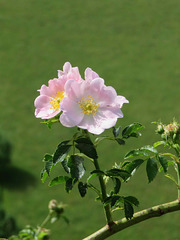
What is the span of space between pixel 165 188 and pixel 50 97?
301cm

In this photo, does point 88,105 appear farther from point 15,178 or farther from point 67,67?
point 15,178

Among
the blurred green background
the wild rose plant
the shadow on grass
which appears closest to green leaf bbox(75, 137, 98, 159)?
the wild rose plant

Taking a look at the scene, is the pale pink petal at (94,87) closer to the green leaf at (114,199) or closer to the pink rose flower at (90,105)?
the pink rose flower at (90,105)

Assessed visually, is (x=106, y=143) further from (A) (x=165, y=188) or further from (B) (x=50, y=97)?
(B) (x=50, y=97)

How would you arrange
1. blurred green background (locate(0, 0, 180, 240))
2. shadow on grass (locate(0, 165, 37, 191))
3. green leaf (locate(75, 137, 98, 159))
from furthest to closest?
shadow on grass (locate(0, 165, 37, 191)) < blurred green background (locate(0, 0, 180, 240)) < green leaf (locate(75, 137, 98, 159))

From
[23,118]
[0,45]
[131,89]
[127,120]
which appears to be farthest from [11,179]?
[0,45]

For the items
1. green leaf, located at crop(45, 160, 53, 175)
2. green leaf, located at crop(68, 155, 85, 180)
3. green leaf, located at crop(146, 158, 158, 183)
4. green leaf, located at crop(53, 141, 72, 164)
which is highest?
green leaf, located at crop(53, 141, 72, 164)

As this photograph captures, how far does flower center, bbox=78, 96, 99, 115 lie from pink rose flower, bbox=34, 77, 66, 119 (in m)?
0.03

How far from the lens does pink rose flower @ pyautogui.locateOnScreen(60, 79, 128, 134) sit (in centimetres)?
51

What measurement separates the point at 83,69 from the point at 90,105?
Answer: 4.01 meters

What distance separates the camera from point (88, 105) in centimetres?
55

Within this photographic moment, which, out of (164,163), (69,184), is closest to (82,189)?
(69,184)

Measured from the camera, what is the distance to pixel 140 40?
483 cm

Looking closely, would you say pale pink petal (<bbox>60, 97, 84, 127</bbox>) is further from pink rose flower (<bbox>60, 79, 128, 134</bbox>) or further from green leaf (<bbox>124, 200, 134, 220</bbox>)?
green leaf (<bbox>124, 200, 134, 220</bbox>)
